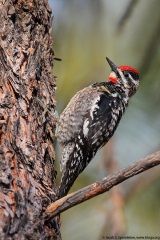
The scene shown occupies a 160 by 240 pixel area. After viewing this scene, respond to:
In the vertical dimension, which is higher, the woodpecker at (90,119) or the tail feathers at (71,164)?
the woodpecker at (90,119)

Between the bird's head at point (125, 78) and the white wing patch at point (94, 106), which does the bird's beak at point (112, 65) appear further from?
the white wing patch at point (94, 106)

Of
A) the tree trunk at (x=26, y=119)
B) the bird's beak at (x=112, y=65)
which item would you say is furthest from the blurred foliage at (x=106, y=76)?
the tree trunk at (x=26, y=119)

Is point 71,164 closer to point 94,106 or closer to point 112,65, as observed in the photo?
point 94,106

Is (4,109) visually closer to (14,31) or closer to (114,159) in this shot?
(14,31)

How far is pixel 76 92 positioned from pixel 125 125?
0.65 meters

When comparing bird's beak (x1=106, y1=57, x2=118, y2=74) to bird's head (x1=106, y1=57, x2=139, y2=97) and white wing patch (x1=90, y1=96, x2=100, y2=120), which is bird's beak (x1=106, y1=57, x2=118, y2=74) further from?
white wing patch (x1=90, y1=96, x2=100, y2=120)

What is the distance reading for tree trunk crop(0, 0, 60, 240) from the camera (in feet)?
7.29

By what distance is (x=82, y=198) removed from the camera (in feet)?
6.84

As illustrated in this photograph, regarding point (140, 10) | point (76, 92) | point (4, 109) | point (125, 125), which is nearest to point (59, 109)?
point (76, 92)

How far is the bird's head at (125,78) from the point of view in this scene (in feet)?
12.8

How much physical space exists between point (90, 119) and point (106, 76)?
1.50ft

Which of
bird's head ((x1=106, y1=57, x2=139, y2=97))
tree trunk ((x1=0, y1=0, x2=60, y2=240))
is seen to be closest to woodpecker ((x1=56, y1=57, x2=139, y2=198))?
bird's head ((x1=106, y1=57, x2=139, y2=97))

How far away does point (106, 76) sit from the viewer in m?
4.04

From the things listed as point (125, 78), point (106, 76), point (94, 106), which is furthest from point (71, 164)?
point (125, 78)
